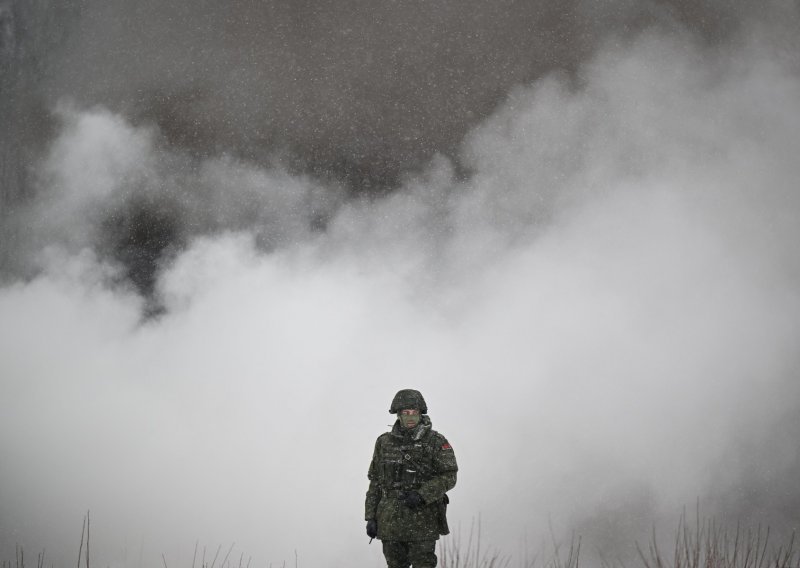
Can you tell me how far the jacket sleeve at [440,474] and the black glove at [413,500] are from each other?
4 centimetres

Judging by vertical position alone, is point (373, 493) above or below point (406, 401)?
below

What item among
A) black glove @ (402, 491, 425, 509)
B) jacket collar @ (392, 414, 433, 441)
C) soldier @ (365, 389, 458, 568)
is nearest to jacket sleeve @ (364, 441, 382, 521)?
soldier @ (365, 389, 458, 568)

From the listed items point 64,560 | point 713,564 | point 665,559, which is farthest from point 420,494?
point 64,560

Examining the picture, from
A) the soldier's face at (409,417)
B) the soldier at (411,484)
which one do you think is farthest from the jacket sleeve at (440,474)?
the soldier's face at (409,417)

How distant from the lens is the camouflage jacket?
7242mm

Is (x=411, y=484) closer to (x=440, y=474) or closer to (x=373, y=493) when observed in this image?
(x=440, y=474)

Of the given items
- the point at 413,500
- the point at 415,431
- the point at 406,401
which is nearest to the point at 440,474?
the point at 413,500

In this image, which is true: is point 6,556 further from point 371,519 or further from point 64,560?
point 371,519

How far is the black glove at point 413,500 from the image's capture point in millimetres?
7117

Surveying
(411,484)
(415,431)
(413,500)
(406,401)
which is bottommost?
(413,500)

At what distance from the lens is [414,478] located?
734 centimetres

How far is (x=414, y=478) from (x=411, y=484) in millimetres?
71

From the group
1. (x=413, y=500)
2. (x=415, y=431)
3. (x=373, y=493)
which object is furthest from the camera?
(x=373, y=493)

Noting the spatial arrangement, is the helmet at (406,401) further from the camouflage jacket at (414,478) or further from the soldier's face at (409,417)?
the camouflage jacket at (414,478)
